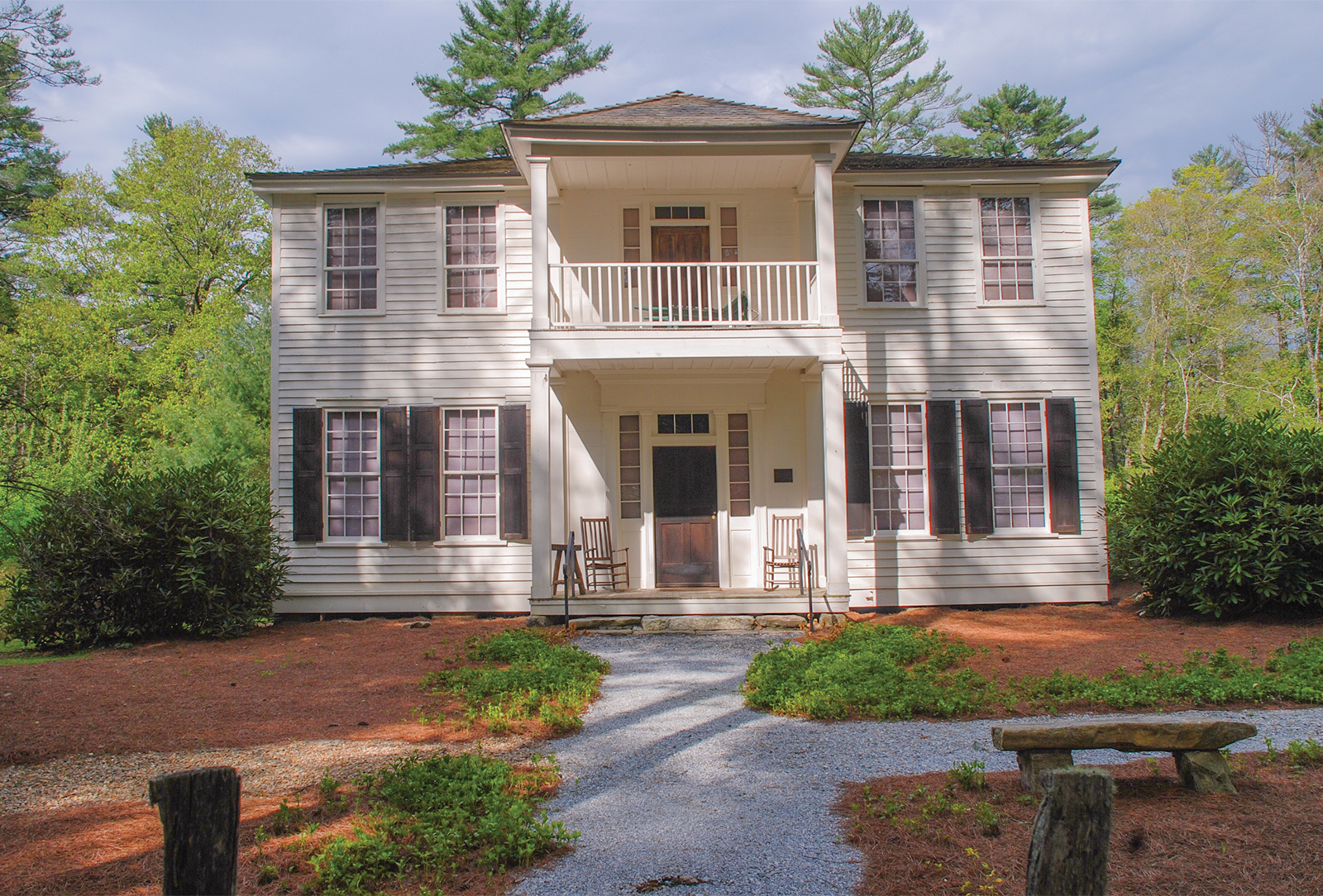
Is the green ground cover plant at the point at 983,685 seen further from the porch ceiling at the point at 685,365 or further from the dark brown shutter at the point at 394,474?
the dark brown shutter at the point at 394,474

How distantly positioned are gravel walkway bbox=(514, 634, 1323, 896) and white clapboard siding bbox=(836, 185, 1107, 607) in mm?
4847

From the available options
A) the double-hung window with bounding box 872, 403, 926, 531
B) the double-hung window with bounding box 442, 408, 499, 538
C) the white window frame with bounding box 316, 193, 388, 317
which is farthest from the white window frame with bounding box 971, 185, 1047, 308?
the white window frame with bounding box 316, 193, 388, 317

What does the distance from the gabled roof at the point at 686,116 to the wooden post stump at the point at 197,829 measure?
357 inches

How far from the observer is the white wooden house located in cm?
1144

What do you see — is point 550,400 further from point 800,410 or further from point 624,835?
point 624,835

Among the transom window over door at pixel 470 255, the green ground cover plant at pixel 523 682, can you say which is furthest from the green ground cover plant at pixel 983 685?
the transom window over door at pixel 470 255

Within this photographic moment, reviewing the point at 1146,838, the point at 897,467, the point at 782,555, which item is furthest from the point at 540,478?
the point at 1146,838

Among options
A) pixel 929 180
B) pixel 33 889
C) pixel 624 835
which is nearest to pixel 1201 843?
pixel 624 835

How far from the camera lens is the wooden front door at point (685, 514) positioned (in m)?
11.5

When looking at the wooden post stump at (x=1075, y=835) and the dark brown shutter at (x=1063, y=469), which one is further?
the dark brown shutter at (x=1063, y=469)

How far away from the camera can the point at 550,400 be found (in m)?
10.6

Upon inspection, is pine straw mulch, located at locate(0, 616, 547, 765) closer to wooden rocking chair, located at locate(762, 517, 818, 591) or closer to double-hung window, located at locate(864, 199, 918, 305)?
wooden rocking chair, located at locate(762, 517, 818, 591)

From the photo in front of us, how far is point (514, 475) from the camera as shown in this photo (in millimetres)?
11305

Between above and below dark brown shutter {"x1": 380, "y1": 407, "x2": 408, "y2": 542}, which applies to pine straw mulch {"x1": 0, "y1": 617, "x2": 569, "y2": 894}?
below
